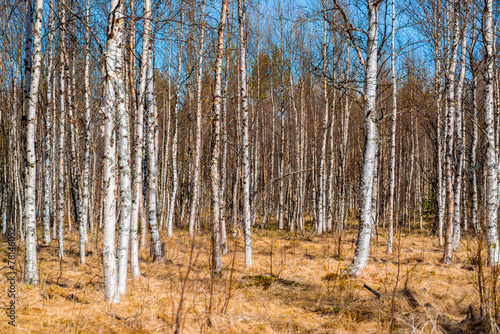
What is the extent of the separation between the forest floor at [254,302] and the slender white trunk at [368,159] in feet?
1.39

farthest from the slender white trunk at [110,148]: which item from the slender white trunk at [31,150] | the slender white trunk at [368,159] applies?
the slender white trunk at [368,159]

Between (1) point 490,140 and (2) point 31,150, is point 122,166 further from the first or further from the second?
(1) point 490,140

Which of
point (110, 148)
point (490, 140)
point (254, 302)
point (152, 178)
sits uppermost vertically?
point (490, 140)

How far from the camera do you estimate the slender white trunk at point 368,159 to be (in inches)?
259

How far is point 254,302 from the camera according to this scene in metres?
5.41

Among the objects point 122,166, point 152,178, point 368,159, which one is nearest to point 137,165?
point 152,178

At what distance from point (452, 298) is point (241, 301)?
3388 mm

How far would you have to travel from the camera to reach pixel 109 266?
4461mm

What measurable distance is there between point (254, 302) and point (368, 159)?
11.5ft

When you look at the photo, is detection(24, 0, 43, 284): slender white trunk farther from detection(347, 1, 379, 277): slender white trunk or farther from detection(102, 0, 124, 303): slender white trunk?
detection(347, 1, 379, 277): slender white trunk

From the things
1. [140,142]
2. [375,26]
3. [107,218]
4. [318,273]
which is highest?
[375,26]

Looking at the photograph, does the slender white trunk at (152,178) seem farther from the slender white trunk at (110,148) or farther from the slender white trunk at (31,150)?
the slender white trunk at (110,148)

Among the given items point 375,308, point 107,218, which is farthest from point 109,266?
point 375,308

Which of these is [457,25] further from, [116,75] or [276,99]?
[276,99]
